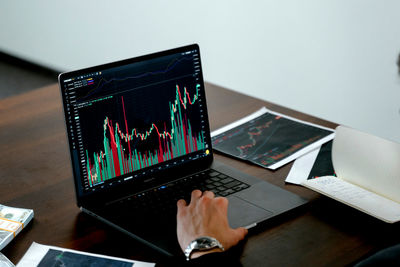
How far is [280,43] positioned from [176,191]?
1940mm

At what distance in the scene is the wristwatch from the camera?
0.98m

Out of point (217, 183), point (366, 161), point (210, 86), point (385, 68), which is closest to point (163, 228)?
point (217, 183)

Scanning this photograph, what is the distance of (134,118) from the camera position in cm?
125

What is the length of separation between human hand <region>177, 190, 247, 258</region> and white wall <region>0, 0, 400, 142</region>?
68.3 inches

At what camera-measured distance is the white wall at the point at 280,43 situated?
258cm

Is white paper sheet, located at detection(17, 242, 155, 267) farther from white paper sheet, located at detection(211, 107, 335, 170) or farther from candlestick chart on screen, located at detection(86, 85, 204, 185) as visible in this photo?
white paper sheet, located at detection(211, 107, 335, 170)

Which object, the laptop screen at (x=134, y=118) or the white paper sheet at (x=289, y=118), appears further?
the white paper sheet at (x=289, y=118)

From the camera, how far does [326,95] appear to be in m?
2.87

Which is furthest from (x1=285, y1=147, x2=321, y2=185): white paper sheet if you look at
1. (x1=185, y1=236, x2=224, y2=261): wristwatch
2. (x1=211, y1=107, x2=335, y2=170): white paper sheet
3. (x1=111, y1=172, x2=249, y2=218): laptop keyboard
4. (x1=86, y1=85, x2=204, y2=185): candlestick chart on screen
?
(x1=185, y1=236, x2=224, y2=261): wristwatch

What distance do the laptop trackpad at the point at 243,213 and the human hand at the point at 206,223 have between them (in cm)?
6

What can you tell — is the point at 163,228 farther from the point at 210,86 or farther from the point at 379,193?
the point at 210,86

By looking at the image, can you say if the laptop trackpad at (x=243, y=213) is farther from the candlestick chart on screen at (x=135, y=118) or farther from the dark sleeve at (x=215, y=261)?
the candlestick chart on screen at (x=135, y=118)

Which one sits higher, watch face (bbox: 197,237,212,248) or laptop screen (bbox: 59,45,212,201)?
laptop screen (bbox: 59,45,212,201)

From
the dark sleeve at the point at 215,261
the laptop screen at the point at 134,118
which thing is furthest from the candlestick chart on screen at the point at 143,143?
the dark sleeve at the point at 215,261
